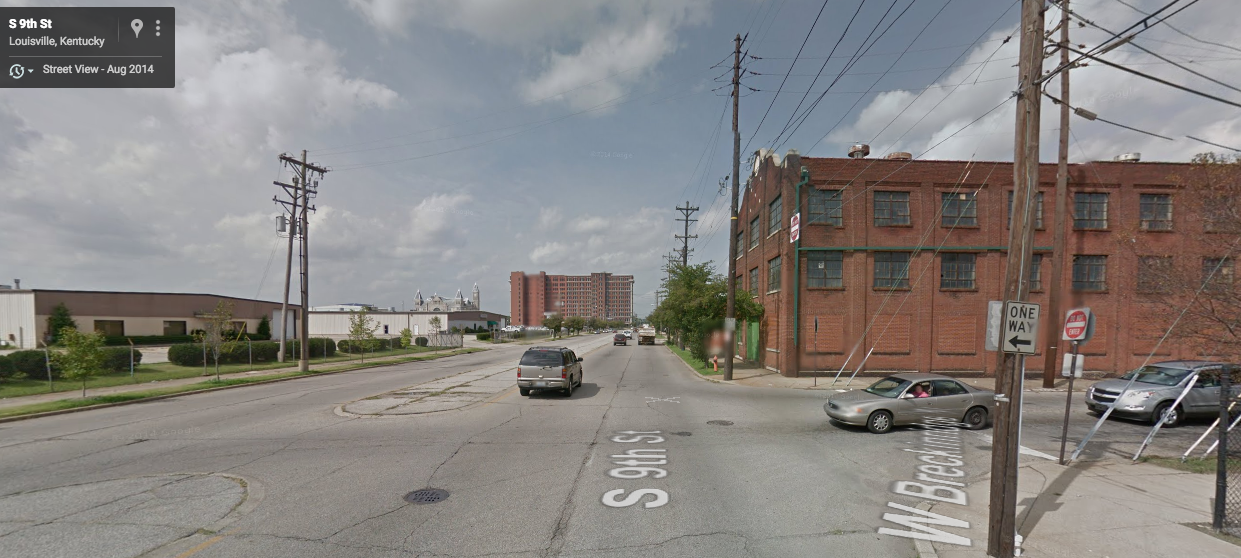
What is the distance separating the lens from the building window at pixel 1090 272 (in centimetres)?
2167

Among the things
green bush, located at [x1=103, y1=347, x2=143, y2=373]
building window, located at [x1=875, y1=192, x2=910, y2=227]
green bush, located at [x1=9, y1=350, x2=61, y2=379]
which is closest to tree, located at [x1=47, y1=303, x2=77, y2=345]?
green bush, located at [x1=103, y1=347, x2=143, y2=373]

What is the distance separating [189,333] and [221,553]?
51.9 m

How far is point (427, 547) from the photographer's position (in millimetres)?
4961

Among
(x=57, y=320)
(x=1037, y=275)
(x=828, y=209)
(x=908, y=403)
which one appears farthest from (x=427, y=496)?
(x=57, y=320)

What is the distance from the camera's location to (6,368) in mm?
17875

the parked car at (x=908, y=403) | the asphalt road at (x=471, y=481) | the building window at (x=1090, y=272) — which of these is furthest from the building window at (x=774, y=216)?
the building window at (x=1090, y=272)

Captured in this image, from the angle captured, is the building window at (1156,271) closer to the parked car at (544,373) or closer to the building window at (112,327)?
the parked car at (544,373)

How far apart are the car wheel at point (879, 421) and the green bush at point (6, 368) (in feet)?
94.5

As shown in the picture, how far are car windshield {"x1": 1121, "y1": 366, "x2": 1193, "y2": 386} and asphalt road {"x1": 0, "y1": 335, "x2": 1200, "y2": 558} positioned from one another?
235 centimetres

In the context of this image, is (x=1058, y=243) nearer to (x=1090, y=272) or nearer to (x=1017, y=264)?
(x=1090, y=272)

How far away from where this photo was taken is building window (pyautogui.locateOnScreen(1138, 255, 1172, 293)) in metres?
8.64

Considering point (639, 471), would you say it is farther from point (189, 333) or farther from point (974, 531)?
point (189, 333)

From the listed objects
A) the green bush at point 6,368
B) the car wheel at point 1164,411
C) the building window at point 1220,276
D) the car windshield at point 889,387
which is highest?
the building window at point 1220,276

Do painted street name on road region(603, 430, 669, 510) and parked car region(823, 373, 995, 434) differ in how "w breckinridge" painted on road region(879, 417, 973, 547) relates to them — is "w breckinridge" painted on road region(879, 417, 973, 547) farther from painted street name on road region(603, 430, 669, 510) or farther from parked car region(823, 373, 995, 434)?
painted street name on road region(603, 430, 669, 510)
